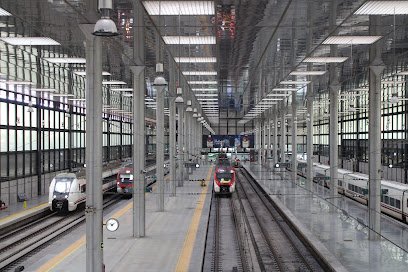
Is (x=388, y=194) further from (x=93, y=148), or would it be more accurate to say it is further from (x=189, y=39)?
(x=93, y=148)

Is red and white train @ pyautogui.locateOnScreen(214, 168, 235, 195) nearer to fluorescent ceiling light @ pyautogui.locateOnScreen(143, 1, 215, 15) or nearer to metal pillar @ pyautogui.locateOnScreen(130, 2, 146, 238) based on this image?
metal pillar @ pyautogui.locateOnScreen(130, 2, 146, 238)

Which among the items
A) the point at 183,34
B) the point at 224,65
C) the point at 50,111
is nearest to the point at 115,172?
the point at 50,111

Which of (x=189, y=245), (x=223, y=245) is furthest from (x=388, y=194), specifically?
(x=189, y=245)

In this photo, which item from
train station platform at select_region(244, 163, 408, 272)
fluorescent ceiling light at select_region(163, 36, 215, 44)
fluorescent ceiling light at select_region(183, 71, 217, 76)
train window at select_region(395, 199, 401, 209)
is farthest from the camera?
fluorescent ceiling light at select_region(183, 71, 217, 76)

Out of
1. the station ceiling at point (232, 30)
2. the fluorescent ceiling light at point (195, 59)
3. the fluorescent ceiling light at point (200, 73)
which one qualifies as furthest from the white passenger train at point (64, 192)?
the fluorescent ceiling light at point (195, 59)

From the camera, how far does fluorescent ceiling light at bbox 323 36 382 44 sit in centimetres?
1569

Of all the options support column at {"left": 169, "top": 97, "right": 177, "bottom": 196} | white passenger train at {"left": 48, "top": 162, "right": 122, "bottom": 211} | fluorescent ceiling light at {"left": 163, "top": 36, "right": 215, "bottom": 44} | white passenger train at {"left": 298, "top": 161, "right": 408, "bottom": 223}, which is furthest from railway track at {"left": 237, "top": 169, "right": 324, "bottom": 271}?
white passenger train at {"left": 48, "top": 162, "right": 122, "bottom": 211}

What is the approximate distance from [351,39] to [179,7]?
7.18 metres

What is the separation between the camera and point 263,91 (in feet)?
115

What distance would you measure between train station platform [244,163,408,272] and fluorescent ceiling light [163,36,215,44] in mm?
7932

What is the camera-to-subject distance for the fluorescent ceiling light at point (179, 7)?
1220 cm

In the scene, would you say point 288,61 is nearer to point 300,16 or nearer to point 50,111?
point 300,16

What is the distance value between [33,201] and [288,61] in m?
20.8

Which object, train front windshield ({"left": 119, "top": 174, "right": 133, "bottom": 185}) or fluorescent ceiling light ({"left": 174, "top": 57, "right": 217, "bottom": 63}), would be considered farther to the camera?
train front windshield ({"left": 119, "top": 174, "right": 133, "bottom": 185})
